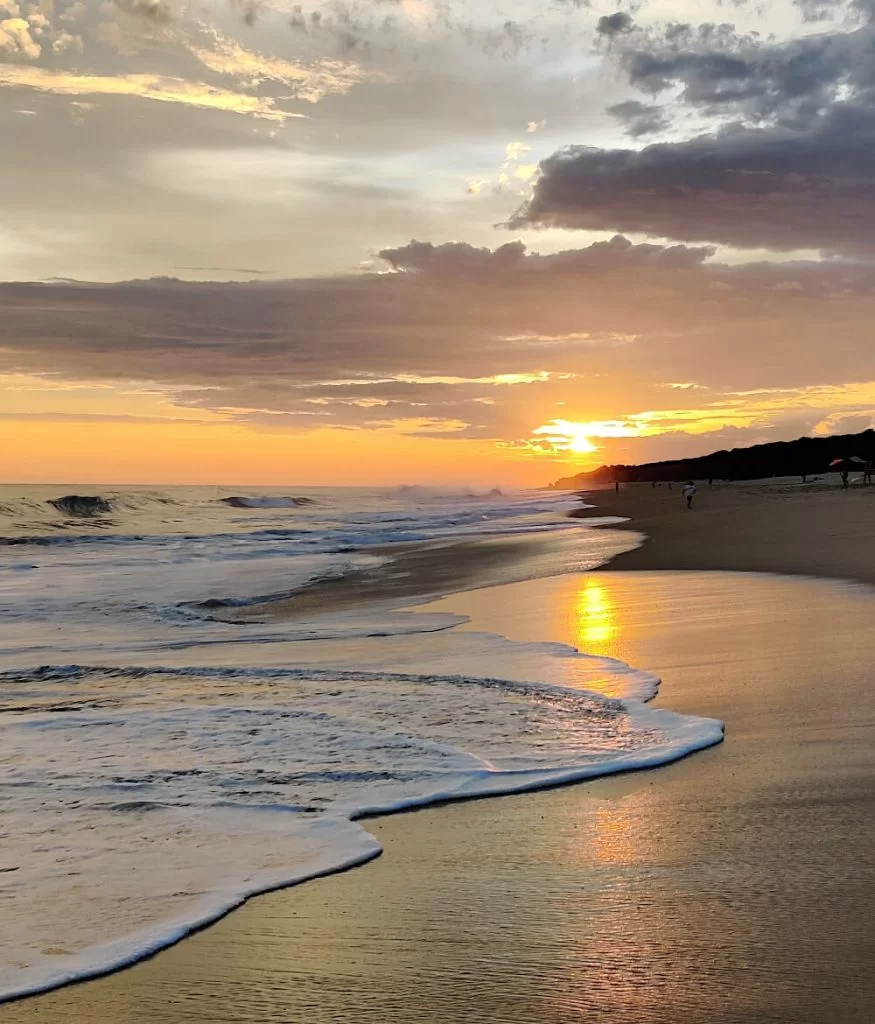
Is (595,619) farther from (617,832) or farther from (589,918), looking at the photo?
(589,918)

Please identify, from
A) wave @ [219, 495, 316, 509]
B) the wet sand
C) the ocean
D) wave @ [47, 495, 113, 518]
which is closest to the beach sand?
the wet sand

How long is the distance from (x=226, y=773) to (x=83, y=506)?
62.0 m

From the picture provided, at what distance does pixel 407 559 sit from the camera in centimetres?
2311

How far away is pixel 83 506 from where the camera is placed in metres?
63.5

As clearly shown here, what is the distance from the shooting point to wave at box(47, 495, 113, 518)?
6162 cm

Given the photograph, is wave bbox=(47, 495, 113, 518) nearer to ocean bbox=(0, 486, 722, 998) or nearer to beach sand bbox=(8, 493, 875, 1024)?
ocean bbox=(0, 486, 722, 998)

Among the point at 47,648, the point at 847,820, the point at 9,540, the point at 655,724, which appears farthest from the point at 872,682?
the point at 9,540

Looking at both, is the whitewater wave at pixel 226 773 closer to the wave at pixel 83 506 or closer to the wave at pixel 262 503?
the wave at pixel 83 506

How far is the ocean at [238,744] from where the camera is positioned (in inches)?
147

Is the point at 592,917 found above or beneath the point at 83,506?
beneath

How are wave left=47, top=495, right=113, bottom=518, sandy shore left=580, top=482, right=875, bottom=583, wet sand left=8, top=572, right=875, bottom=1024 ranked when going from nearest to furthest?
1. wet sand left=8, top=572, right=875, bottom=1024
2. sandy shore left=580, top=482, right=875, bottom=583
3. wave left=47, top=495, right=113, bottom=518

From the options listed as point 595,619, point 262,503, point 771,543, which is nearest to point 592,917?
point 595,619

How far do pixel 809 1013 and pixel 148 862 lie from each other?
2566 millimetres

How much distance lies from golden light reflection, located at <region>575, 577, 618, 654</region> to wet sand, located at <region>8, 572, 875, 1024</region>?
11.8ft
